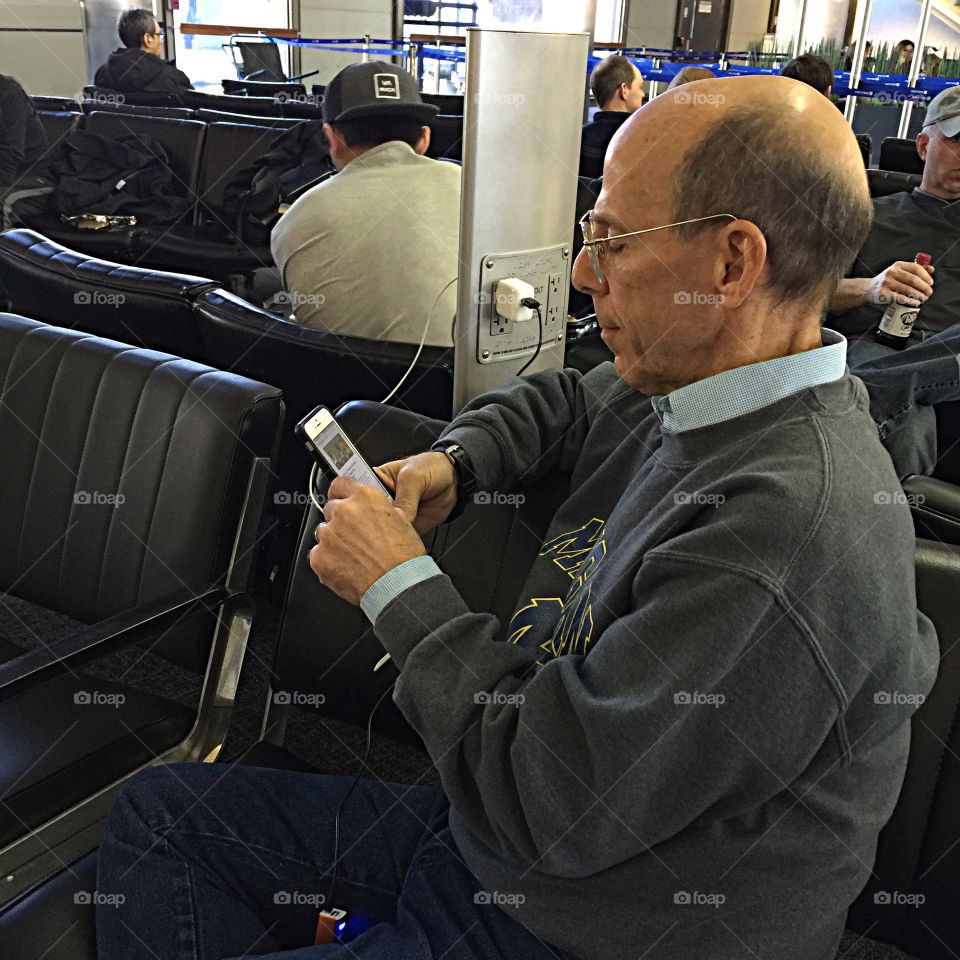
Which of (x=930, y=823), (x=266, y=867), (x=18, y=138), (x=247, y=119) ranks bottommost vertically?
(x=266, y=867)

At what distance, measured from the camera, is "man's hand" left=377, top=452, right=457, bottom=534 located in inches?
50.6

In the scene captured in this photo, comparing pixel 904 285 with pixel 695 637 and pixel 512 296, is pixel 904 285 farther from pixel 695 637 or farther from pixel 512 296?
pixel 695 637

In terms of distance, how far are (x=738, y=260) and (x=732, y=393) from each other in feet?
0.42

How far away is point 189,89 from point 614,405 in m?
7.57

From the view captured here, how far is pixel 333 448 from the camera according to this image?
125cm

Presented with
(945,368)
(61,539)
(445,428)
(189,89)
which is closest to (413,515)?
(445,428)

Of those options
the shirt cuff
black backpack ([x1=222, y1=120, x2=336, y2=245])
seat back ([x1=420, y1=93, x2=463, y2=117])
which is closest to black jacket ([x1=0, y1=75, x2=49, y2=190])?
black backpack ([x1=222, y1=120, x2=336, y2=245])

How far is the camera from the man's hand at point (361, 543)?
1.04 meters

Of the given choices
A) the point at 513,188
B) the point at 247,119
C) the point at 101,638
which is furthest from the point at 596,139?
the point at 101,638

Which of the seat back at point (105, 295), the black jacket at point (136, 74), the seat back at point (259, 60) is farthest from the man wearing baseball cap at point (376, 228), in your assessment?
the seat back at point (259, 60)

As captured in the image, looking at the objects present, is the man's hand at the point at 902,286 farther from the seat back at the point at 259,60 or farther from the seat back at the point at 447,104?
the seat back at the point at 259,60

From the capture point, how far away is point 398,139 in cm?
290

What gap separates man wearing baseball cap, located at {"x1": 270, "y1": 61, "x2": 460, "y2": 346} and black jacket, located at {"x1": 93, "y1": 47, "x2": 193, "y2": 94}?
5097 mm

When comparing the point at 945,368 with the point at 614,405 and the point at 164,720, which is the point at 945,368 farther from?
the point at 164,720
